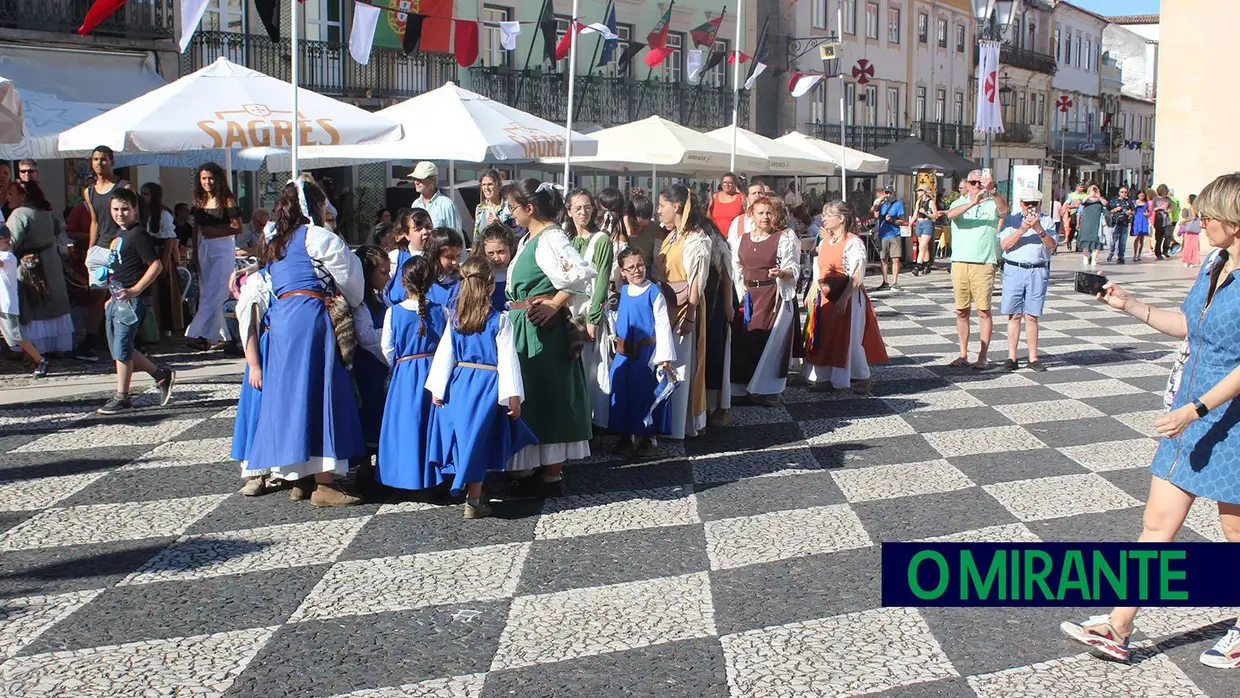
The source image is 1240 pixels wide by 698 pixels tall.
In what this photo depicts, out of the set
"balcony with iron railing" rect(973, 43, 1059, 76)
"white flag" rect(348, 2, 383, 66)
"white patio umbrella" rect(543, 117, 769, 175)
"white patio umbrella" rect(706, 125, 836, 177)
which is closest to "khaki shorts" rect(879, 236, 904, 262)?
"white patio umbrella" rect(706, 125, 836, 177)

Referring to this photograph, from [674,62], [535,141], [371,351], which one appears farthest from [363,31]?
[674,62]

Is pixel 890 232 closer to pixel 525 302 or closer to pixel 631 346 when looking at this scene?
pixel 631 346

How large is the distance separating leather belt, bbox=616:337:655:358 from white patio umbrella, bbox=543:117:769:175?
27.5 ft

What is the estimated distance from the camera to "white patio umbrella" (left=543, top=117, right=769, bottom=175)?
54.9 feet

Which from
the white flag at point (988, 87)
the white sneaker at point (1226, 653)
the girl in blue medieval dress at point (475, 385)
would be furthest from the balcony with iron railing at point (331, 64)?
the white sneaker at point (1226, 653)

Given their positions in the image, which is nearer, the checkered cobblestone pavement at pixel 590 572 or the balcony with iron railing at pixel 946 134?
the checkered cobblestone pavement at pixel 590 572

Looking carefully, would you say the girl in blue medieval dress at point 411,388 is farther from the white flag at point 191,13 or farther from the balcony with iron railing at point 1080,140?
the balcony with iron railing at point 1080,140

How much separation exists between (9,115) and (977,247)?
7472mm

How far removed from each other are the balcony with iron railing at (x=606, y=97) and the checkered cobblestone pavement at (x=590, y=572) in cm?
1973

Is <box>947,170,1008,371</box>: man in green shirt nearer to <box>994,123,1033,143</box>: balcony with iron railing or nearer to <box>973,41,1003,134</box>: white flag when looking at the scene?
<box>973,41,1003,134</box>: white flag

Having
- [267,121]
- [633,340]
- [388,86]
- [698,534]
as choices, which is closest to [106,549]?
[698,534]

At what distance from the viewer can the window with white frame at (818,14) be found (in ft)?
132

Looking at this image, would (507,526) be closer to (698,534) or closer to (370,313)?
(698,534)

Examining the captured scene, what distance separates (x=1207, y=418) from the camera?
14.4ft
